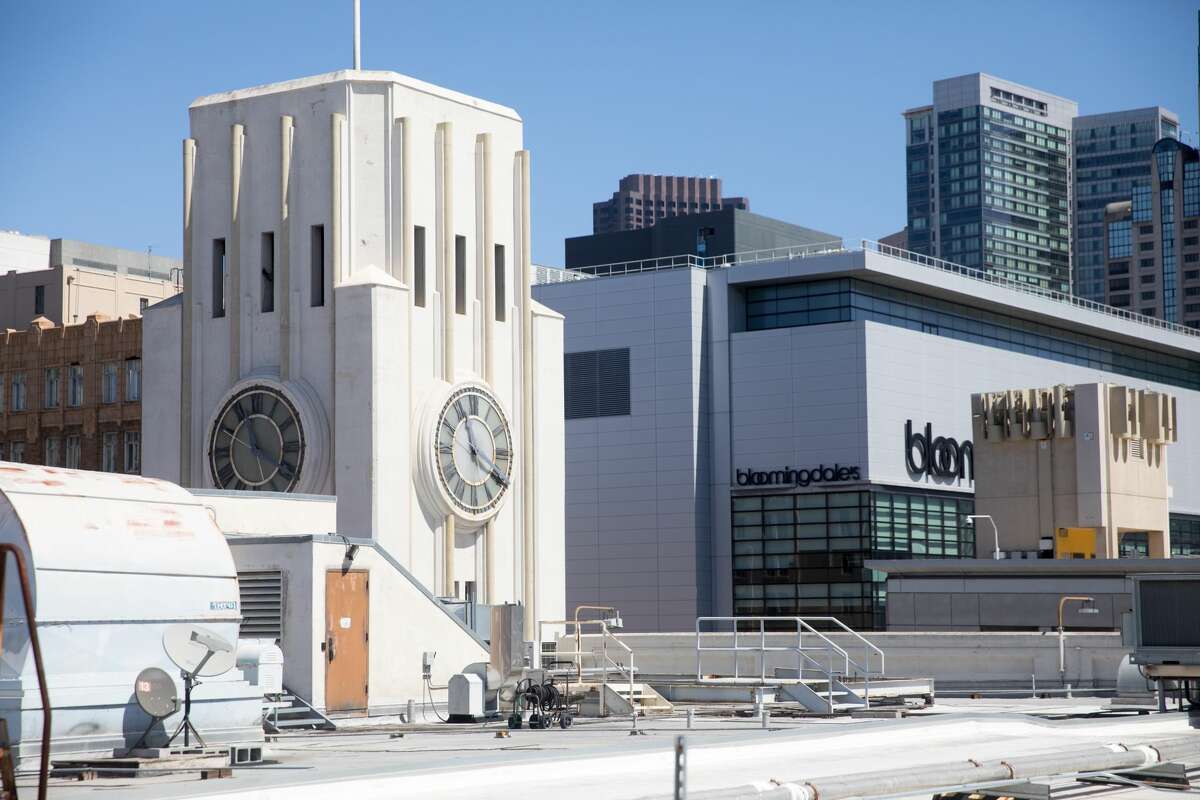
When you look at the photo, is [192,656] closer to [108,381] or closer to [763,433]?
[108,381]

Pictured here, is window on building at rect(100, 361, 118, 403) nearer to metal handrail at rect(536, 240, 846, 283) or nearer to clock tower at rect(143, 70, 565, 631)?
metal handrail at rect(536, 240, 846, 283)

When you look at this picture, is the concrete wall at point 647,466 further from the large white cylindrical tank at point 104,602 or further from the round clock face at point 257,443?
the large white cylindrical tank at point 104,602

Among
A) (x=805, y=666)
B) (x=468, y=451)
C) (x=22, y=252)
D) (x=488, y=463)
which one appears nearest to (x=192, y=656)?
(x=468, y=451)

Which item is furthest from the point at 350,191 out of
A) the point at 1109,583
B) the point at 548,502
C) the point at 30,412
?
the point at 30,412

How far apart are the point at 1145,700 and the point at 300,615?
1697 cm

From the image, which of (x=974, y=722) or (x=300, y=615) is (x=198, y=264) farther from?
(x=974, y=722)

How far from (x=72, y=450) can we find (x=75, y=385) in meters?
3.16

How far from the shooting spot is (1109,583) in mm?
60219

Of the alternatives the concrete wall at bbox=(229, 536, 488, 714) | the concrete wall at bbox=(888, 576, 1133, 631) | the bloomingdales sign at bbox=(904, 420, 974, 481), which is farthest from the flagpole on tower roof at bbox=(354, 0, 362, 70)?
the bloomingdales sign at bbox=(904, 420, 974, 481)

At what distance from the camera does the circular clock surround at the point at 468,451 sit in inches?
1690

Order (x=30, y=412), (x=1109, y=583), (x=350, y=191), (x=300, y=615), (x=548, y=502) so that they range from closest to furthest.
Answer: (x=300, y=615), (x=350, y=191), (x=548, y=502), (x=1109, y=583), (x=30, y=412)

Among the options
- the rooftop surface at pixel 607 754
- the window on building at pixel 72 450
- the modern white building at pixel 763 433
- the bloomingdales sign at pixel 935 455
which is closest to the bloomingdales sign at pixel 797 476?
the modern white building at pixel 763 433

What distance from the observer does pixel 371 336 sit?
4178 centimetres

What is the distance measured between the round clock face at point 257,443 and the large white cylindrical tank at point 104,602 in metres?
18.4
